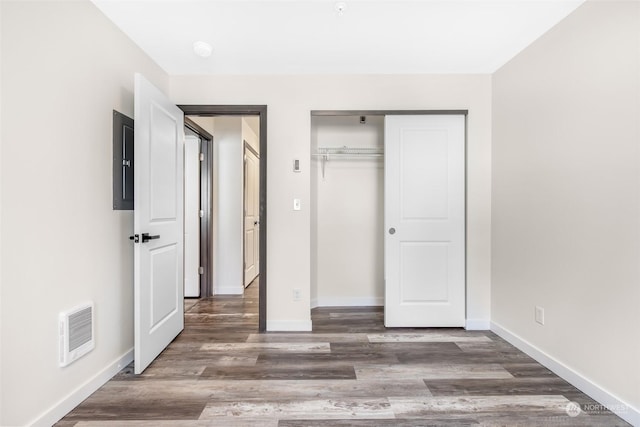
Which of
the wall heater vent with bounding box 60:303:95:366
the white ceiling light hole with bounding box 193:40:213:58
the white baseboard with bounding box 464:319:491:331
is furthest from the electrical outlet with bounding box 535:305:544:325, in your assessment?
the white ceiling light hole with bounding box 193:40:213:58

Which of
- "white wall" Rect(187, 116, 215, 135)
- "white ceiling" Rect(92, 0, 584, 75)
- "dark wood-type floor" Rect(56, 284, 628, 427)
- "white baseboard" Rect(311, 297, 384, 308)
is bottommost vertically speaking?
"dark wood-type floor" Rect(56, 284, 628, 427)

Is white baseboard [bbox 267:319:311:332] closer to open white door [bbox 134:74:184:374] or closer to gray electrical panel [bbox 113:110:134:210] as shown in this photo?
open white door [bbox 134:74:184:374]

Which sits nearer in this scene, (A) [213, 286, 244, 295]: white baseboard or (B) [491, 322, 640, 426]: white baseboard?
(B) [491, 322, 640, 426]: white baseboard

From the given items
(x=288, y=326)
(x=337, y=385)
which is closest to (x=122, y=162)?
(x=288, y=326)

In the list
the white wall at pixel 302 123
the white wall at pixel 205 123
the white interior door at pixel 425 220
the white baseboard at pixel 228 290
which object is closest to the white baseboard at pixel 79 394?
the white wall at pixel 302 123

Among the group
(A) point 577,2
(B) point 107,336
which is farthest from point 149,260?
(A) point 577,2

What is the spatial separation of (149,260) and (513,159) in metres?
2.92

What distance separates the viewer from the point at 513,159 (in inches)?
99.3

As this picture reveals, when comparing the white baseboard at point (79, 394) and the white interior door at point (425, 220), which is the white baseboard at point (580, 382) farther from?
the white baseboard at point (79, 394)

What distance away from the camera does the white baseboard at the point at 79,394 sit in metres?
1.52

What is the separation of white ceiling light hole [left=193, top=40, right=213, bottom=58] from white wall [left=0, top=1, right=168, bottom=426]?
477mm

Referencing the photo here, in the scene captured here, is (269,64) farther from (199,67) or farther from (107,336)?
Answer: (107,336)

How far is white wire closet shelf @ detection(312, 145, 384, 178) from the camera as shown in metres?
3.40

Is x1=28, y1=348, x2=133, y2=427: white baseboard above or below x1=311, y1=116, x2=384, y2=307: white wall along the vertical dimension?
below
